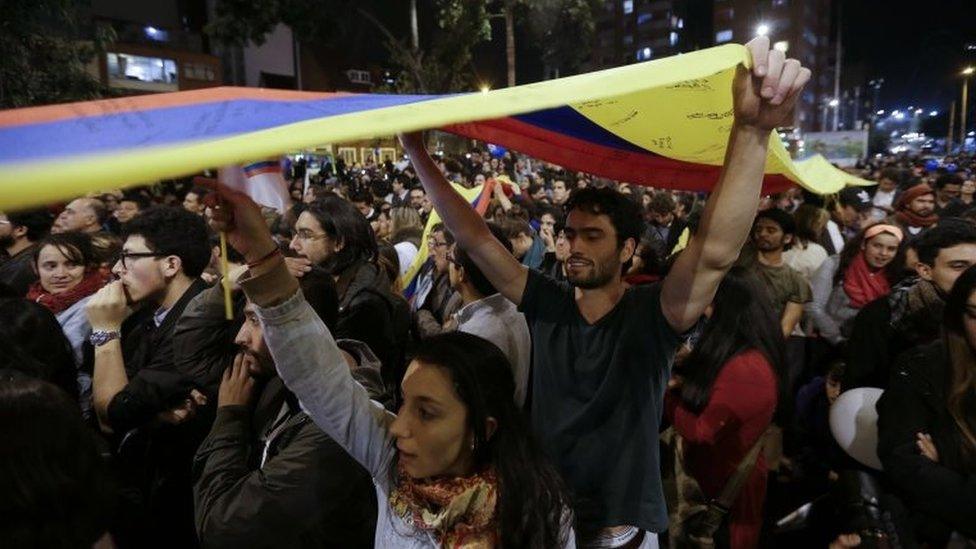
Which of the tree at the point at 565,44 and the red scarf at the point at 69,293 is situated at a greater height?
the tree at the point at 565,44

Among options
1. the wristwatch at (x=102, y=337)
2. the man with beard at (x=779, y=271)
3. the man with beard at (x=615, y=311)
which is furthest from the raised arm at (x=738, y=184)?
the man with beard at (x=779, y=271)

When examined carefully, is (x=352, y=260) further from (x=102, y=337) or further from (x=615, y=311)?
(x=615, y=311)

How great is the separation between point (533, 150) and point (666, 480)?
164cm

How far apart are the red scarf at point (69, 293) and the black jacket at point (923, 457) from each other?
3.96 metres

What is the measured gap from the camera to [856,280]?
4758 mm

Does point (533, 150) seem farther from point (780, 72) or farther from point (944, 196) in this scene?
point (944, 196)

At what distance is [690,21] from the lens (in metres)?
86.2

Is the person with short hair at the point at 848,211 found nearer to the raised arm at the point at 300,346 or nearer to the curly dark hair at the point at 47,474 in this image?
the raised arm at the point at 300,346

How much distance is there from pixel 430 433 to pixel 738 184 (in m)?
1.08

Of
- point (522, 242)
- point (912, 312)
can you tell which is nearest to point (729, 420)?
point (912, 312)

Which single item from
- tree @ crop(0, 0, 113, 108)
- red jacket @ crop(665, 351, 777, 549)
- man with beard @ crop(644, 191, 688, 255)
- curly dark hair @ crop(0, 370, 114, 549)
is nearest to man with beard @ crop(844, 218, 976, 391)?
red jacket @ crop(665, 351, 777, 549)

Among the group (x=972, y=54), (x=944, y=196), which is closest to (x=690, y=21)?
(x=972, y=54)

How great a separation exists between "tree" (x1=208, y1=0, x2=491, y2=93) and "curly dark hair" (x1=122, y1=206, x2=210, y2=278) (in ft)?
79.5

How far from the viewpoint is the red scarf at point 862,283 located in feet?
15.3
